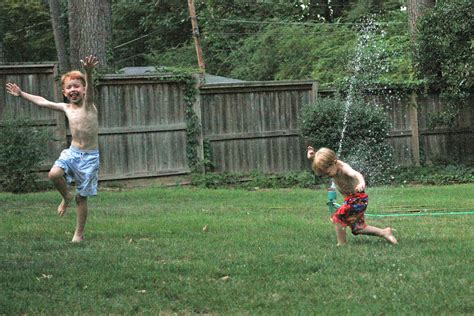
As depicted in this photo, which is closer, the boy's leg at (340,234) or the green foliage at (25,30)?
the boy's leg at (340,234)

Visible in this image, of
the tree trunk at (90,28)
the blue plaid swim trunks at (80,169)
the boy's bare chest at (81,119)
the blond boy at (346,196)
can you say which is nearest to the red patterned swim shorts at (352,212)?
the blond boy at (346,196)

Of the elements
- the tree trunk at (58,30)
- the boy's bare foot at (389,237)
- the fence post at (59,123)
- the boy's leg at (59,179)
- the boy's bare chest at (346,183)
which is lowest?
the boy's bare foot at (389,237)

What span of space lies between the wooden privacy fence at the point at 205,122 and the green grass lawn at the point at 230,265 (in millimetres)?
4066

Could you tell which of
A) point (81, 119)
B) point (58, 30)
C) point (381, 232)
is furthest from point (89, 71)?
point (58, 30)

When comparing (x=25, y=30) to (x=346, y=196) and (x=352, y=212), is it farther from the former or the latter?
(x=352, y=212)

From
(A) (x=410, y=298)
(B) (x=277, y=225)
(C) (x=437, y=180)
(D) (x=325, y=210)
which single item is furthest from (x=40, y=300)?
(C) (x=437, y=180)

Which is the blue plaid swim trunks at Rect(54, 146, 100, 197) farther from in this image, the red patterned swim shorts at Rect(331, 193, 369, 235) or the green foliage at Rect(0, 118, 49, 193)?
the green foliage at Rect(0, 118, 49, 193)

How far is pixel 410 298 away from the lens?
14.0 feet

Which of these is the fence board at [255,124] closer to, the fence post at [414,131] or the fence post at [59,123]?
the fence post at [414,131]

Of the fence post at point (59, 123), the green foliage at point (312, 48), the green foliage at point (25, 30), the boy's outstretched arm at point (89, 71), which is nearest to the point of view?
the boy's outstretched arm at point (89, 71)

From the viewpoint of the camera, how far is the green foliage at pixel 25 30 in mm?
30109

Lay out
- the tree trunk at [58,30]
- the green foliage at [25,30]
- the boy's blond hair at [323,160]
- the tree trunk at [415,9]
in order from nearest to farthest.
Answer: the boy's blond hair at [323,160]
the tree trunk at [415,9]
the tree trunk at [58,30]
the green foliage at [25,30]

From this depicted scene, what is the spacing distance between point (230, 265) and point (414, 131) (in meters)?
10.3

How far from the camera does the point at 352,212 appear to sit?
6176 millimetres
